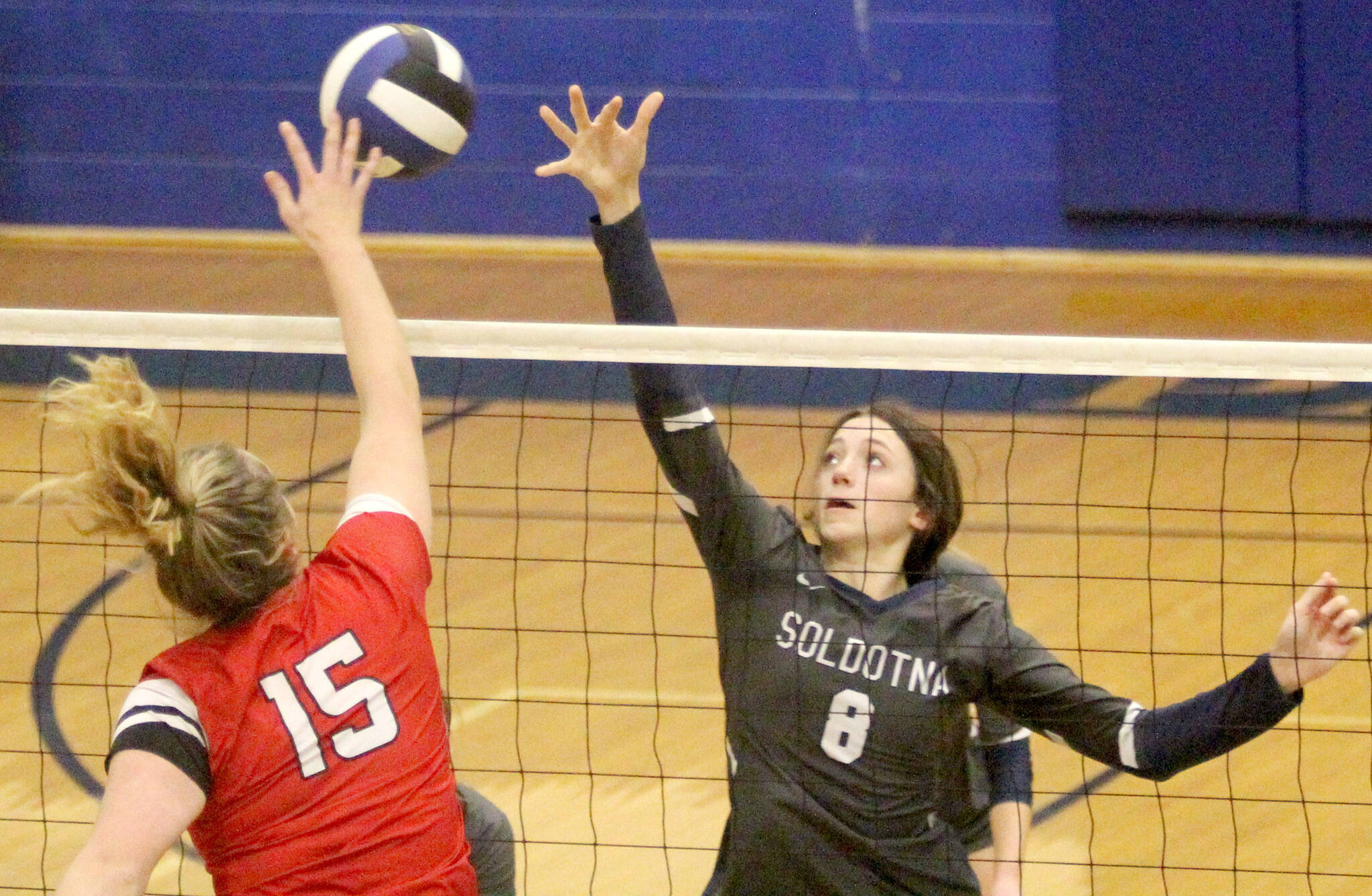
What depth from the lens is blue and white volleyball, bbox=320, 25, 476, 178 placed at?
2887 millimetres

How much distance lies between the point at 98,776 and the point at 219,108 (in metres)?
5.92

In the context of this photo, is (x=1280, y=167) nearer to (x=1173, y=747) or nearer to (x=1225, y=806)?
(x=1225, y=806)

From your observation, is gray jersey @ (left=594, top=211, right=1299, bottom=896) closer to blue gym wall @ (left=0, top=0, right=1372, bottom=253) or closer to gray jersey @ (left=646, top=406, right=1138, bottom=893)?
gray jersey @ (left=646, top=406, right=1138, bottom=893)

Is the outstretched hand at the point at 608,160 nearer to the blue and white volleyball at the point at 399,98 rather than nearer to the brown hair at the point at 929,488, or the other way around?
the blue and white volleyball at the point at 399,98

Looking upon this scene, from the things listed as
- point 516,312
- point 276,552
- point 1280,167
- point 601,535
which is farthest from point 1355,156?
point 276,552

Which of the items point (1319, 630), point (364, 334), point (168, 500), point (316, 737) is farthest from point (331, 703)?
point (1319, 630)

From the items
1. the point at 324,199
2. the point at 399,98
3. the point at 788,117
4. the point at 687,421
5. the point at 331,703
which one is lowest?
the point at 331,703

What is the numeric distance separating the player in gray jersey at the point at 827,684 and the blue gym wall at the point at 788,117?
6.55 metres

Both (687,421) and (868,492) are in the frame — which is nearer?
(687,421)

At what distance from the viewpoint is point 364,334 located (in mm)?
2303

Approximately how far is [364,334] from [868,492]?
1.01 m

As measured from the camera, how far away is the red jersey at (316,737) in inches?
77.8

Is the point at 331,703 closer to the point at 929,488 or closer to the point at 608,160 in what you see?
the point at 608,160

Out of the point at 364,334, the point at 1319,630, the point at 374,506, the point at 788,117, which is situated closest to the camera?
the point at 374,506
